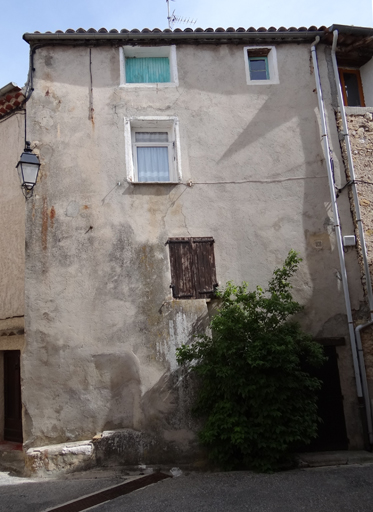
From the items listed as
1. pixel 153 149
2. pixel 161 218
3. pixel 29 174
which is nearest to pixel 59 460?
pixel 161 218

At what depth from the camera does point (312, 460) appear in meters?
6.70

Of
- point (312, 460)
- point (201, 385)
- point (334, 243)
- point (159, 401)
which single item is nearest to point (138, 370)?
point (159, 401)

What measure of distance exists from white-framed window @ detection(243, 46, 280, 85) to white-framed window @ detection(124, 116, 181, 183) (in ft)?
5.90

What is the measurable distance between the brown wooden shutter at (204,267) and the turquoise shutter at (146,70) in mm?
3230

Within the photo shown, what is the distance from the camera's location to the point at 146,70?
8375 millimetres

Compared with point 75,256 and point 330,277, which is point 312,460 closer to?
point 330,277

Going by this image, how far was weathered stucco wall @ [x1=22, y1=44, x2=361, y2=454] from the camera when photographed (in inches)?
272

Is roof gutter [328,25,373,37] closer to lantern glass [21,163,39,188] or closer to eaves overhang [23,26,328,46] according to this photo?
eaves overhang [23,26,328,46]

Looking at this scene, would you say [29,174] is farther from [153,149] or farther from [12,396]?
[12,396]

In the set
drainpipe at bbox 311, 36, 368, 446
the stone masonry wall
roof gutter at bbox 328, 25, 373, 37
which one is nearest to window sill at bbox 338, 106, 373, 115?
the stone masonry wall

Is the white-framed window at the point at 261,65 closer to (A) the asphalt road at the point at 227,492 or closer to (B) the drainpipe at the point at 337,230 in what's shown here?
(B) the drainpipe at the point at 337,230

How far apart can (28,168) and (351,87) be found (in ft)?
20.9

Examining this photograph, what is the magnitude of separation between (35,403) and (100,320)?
1570mm

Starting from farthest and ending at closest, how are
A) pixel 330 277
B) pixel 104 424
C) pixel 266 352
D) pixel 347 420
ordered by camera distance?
pixel 330 277, pixel 347 420, pixel 104 424, pixel 266 352
